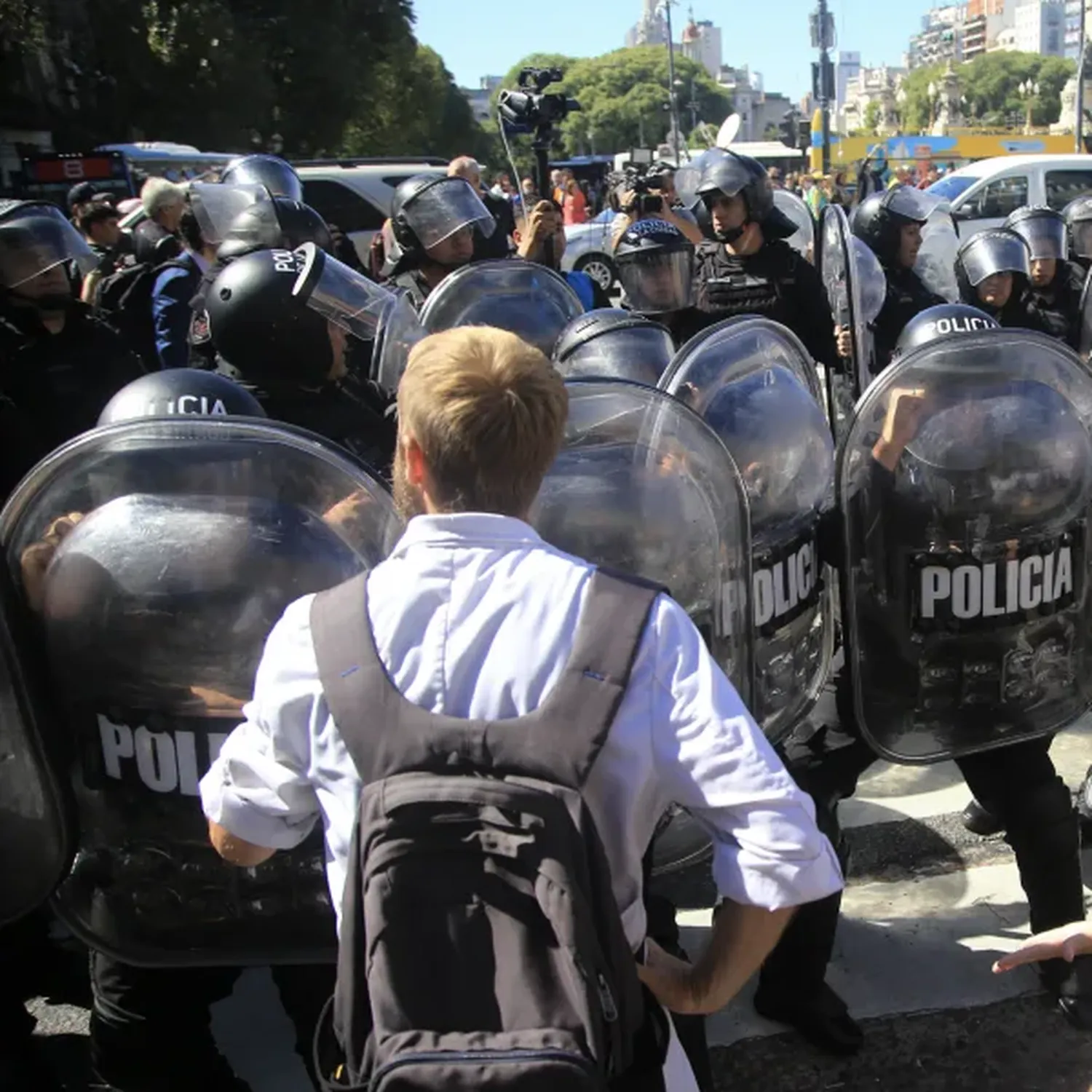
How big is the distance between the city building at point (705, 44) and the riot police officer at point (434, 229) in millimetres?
147464

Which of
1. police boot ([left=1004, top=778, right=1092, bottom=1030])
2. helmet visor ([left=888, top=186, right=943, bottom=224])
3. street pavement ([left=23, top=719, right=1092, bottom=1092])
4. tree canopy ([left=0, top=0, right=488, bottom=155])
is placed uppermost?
tree canopy ([left=0, top=0, right=488, bottom=155])

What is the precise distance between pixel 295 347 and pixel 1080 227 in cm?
542

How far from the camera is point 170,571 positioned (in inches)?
72.0

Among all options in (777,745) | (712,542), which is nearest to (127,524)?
(712,542)

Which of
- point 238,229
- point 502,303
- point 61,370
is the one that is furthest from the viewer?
point 238,229

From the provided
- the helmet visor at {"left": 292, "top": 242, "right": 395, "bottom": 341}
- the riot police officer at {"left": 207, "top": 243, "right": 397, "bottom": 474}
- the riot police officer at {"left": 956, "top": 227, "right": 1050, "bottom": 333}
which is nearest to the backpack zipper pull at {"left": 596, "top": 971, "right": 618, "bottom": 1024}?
the riot police officer at {"left": 207, "top": 243, "right": 397, "bottom": 474}

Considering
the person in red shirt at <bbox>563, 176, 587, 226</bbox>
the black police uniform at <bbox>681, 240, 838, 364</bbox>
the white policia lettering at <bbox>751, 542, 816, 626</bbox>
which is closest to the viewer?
the white policia lettering at <bbox>751, 542, 816, 626</bbox>

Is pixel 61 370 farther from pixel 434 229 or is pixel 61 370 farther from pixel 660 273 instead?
pixel 660 273

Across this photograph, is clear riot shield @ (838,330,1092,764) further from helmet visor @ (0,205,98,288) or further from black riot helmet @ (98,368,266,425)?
helmet visor @ (0,205,98,288)

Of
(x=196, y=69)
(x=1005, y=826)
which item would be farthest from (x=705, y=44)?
(x=1005, y=826)

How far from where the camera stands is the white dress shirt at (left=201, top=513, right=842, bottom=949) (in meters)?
1.33

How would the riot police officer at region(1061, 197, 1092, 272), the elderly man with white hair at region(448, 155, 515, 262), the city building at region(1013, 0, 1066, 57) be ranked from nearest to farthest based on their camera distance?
the elderly man with white hair at region(448, 155, 515, 262) < the riot police officer at region(1061, 197, 1092, 272) < the city building at region(1013, 0, 1066, 57)

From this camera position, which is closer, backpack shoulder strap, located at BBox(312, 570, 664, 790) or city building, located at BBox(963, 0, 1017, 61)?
backpack shoulder strap, located at BBox(312, 570, 664, 790)

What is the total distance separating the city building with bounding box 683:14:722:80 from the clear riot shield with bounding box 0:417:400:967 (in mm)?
150494
